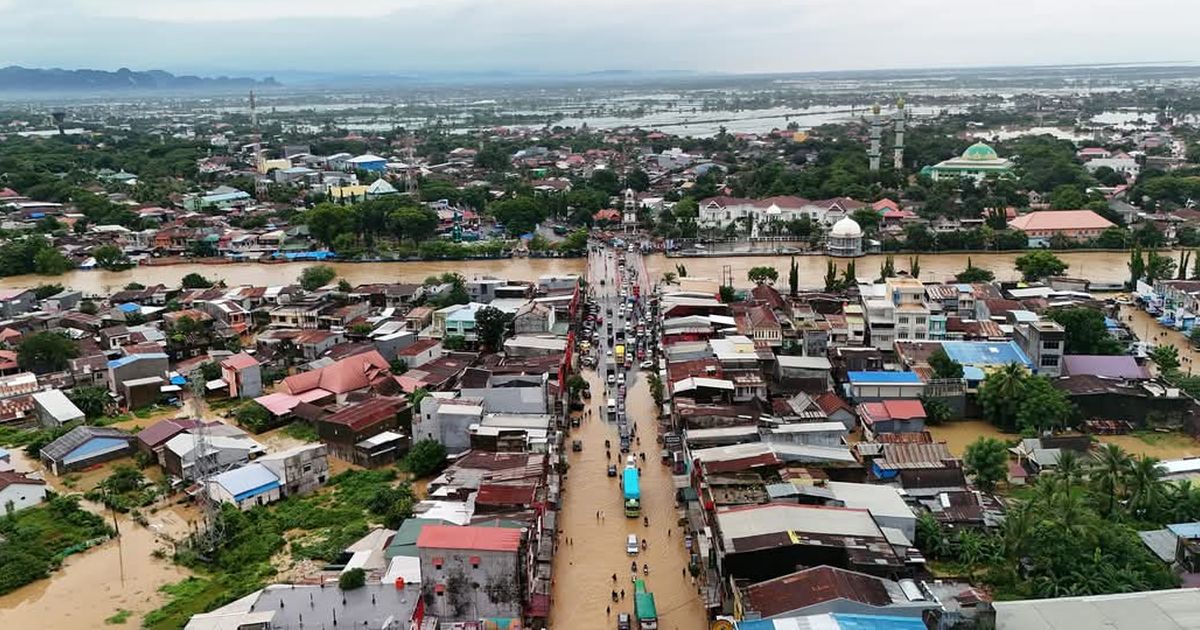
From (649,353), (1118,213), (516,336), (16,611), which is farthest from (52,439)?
(1118,213)

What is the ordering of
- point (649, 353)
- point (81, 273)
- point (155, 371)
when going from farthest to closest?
point (81, 273), point (649, 353), point (155, 371)

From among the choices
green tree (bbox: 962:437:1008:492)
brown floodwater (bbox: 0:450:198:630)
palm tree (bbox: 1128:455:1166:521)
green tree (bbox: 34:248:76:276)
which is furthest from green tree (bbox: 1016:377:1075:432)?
green tree (bbox: 34:248:76:276)

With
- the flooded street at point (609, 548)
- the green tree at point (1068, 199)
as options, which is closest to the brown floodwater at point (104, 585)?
the flooded street at point (609, 548)

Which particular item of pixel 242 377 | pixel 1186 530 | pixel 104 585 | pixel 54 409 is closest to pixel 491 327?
pixel 242 377

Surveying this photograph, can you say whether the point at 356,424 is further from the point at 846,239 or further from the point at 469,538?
the point at 846,239

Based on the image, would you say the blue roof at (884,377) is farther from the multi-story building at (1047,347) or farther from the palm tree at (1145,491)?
the palm tree at (1145,491)

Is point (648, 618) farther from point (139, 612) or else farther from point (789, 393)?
point (789, 393)
